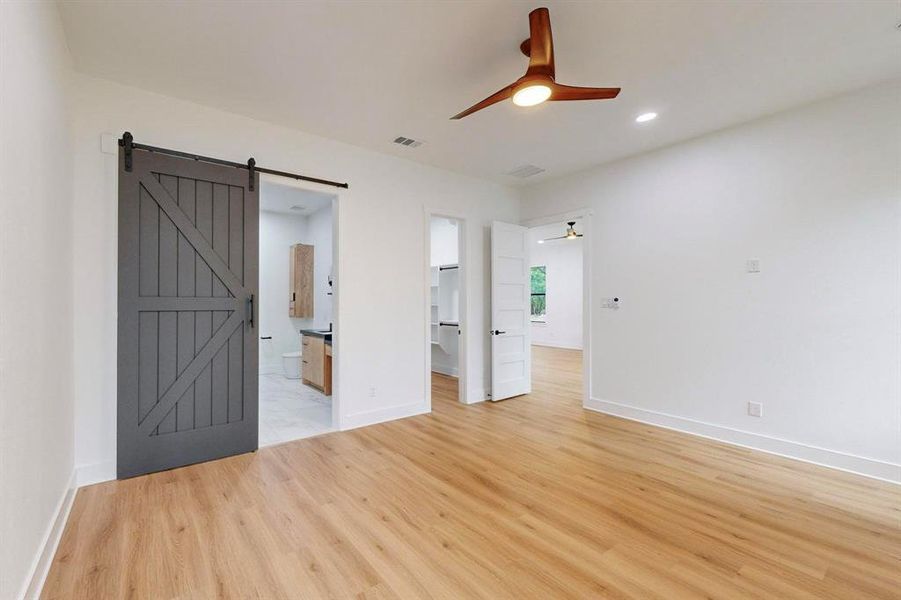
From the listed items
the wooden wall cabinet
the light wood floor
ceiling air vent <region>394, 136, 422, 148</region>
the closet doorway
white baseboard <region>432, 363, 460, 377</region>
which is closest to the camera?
the light wood floor

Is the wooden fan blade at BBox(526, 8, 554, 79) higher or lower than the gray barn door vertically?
higher

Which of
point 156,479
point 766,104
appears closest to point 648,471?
point 766,104

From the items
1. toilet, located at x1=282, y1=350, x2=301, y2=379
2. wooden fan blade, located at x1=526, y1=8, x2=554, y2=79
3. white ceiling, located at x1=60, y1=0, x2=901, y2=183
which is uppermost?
white ceiling, located at x1=60, y1=0, x2=901, y2=183

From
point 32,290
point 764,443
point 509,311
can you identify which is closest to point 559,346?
point 509,311

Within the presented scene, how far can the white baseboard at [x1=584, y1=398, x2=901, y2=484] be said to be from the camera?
2824 millimetres

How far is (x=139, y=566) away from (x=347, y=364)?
7.09 feet

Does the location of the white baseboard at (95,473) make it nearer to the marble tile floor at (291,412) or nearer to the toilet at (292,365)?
the marble tile floor at (291,412)

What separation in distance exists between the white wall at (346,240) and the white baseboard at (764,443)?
70.6 inches

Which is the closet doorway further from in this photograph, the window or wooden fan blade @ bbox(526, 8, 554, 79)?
the window

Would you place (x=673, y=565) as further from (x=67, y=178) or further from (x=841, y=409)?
(x=67, y=178)

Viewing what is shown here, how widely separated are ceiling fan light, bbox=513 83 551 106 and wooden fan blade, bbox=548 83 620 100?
0.15 feet

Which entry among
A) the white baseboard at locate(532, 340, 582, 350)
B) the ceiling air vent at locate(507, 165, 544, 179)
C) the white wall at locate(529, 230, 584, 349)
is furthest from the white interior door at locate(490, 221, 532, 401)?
→ the white baseboard at locate(532, 340, 582, 350)

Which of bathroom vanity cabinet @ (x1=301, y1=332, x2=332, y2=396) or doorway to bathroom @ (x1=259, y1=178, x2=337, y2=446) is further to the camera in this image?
doorway to bathroom @ (x1=259, y1=178, x2=337, y2=446)

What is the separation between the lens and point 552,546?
2016mm
